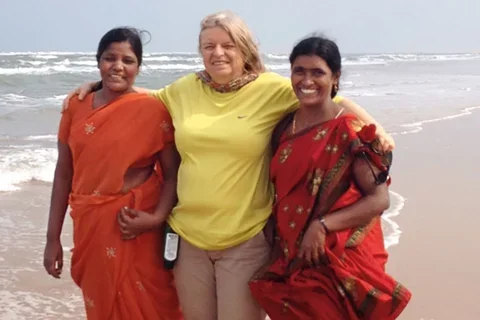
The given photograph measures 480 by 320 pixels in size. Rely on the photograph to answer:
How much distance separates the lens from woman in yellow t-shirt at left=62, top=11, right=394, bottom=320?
2436 mm

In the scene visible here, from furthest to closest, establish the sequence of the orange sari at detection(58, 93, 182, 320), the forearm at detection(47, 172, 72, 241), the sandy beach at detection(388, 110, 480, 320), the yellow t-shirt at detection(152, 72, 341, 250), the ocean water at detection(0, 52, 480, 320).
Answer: the ocean water at detection(0, 52, 480, 320) → the sandy beach at detection(388, 110, 480, 320) → the forearm at detection(47, 172, 72, 241) → the orange sari at detection(58, 93, 182, 320) → the yellow t-shirt at detection(152, 72, 341, 250)

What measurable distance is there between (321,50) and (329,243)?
2.18ft

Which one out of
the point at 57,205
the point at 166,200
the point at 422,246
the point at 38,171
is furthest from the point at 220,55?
the point at 38,171

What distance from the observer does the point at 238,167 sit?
2.44 meters

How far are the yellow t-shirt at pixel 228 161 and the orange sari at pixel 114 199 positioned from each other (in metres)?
0.16

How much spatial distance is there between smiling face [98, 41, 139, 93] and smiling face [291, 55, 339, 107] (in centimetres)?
69

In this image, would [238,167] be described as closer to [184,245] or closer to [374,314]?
[184,245]

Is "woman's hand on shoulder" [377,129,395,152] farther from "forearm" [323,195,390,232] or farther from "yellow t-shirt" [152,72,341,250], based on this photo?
"yellow t-shirt" [152,72,341,250]

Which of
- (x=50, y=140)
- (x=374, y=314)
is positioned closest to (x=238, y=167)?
(x=374, y=314)

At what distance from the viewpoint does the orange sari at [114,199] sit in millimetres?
2572

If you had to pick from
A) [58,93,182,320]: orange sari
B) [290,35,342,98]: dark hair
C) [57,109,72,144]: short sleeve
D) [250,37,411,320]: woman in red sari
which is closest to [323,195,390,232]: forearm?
[250,37,411,320]: woman in red sari

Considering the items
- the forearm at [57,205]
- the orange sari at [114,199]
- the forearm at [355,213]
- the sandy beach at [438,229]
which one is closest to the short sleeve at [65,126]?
the orange sari at [114,199]

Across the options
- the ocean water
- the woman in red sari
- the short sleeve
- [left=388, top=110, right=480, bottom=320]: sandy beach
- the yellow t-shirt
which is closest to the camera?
the woman in red sari

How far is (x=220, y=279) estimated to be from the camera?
8.22 ft
